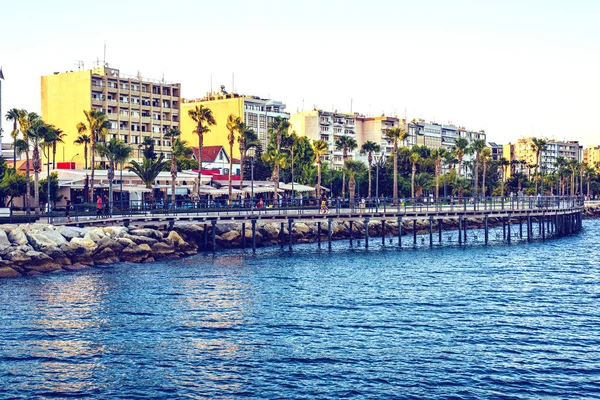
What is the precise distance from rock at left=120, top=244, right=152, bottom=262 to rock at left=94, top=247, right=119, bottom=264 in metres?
0.66

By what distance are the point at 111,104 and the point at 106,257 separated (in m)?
77.9

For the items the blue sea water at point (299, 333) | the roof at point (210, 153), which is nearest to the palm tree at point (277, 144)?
the roof at point (210, 153)

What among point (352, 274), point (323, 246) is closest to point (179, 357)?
point (352, 274)

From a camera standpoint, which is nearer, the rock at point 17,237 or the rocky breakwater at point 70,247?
the rocky breakwater at point 70,247

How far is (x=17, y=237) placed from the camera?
164 ft

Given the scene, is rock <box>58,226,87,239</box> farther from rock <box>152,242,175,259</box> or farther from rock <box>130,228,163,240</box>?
rock <box>152,242,175,259</box>

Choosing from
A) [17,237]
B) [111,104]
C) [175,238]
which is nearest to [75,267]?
[17,237]

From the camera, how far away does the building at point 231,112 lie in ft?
467

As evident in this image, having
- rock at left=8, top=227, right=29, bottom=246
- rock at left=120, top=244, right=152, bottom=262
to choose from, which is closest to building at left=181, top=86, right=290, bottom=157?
rock at left=120, top=244, right=152, bottom=262

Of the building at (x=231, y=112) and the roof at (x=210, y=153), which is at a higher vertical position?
the building at (x=231, y=112)

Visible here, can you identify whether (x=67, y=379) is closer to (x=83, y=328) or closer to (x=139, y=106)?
(x=83, y=328)

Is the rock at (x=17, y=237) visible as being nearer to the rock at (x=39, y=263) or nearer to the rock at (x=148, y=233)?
the rock at (x=39, y=263)

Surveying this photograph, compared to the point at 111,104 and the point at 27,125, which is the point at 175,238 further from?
the point at 111,104

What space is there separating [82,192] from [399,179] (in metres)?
63.2
